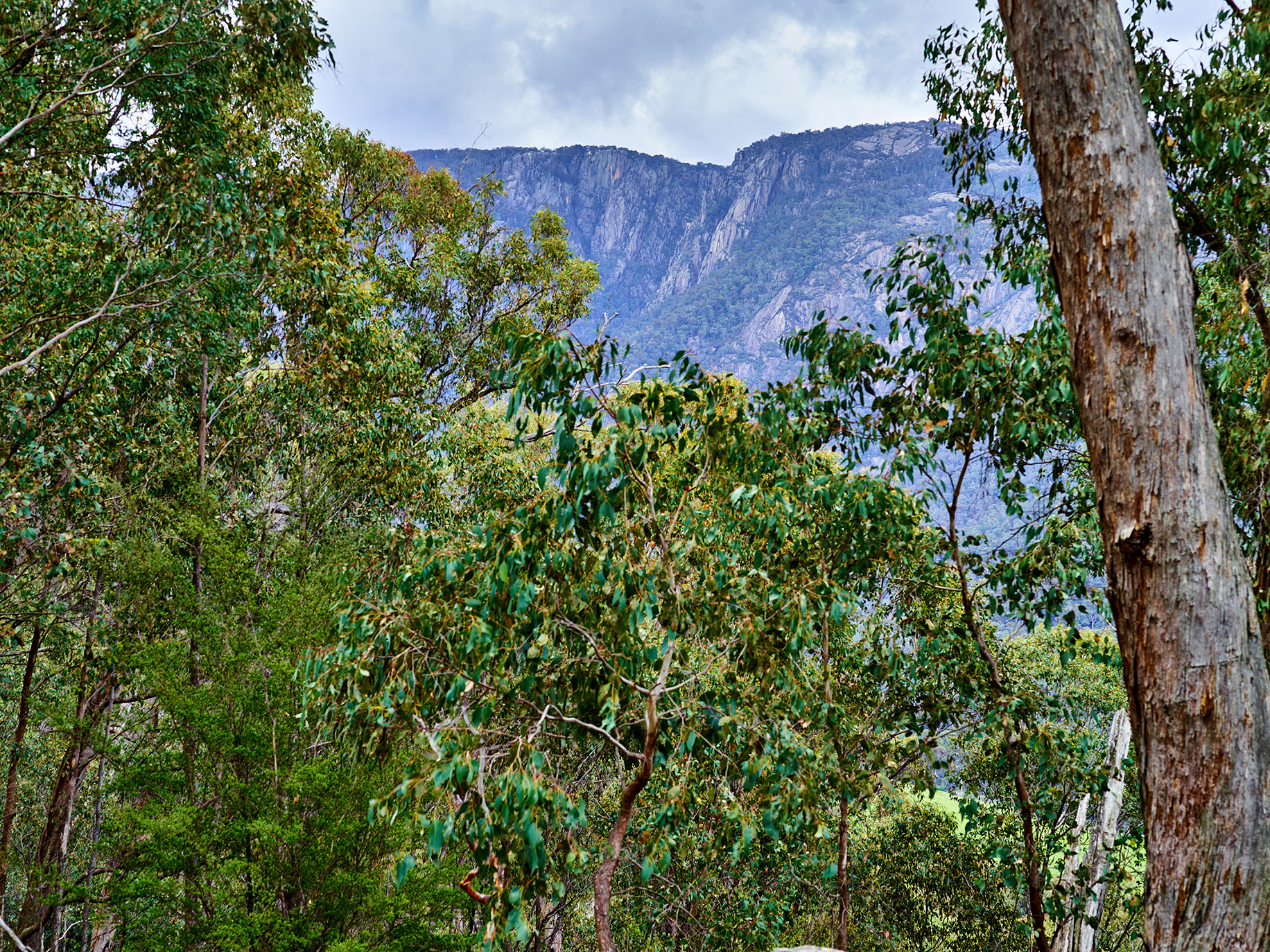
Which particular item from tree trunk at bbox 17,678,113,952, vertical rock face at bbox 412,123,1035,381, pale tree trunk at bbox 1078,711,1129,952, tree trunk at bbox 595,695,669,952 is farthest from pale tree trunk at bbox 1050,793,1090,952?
vertical rock face at bbox 412,123,1035,381

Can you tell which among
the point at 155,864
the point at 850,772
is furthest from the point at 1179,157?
the point at 155,864

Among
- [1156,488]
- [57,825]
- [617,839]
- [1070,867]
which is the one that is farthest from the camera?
[57,825]

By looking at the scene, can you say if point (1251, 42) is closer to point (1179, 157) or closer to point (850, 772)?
point (1179, 157)

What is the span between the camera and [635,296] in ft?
413

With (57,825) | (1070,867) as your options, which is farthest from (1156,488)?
(57,825)

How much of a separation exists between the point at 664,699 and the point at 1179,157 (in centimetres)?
405

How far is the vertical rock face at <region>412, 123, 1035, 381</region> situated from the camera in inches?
3782

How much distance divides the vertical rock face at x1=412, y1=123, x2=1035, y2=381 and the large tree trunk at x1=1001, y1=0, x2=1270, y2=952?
79.1m

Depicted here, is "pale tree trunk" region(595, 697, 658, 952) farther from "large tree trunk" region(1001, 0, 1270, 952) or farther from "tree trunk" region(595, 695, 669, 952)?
"large tree trunk" region(1001, 0, 1270, 952)

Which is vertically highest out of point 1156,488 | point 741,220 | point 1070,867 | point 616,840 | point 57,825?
point 741,220

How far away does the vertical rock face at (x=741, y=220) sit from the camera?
96.1 metres

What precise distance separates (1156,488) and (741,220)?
142 m

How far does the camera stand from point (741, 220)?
443 ft

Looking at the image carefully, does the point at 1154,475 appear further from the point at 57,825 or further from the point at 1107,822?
the point at 57,825
